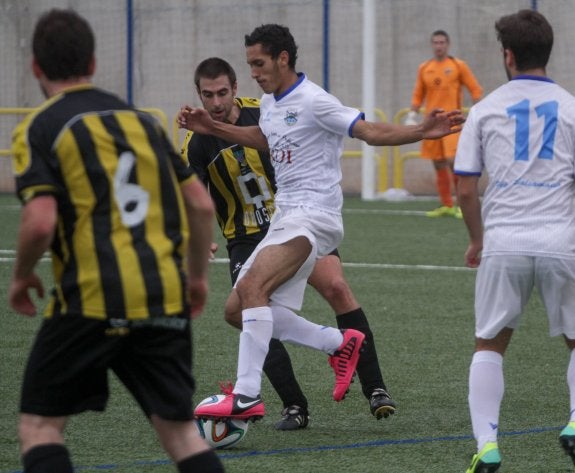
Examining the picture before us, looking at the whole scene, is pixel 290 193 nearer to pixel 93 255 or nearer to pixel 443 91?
pixel 93 255

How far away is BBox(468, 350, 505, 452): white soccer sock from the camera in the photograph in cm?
484

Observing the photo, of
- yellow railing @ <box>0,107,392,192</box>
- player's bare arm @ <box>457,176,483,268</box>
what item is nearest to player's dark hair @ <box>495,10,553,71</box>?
player's bare arm @ <box>457,176,483,268</box>

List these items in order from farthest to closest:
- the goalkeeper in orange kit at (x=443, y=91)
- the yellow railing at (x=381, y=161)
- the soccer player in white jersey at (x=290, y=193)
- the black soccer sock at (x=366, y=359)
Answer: the yellow railing at (x=381, y=161) → the goalkeeper in orange kit at (x=443, y=91) → the black soccer sock at (x=366, y=359) → the soccer player in white jersey at (x=290, y=193)

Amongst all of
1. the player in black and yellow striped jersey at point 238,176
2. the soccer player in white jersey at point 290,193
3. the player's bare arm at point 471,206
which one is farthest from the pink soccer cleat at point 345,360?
the player's bare arm at point 471,206

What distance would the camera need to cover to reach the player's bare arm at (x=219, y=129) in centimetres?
575

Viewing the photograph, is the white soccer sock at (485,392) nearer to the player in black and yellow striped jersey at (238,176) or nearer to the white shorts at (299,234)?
the white shorts at (299,234)

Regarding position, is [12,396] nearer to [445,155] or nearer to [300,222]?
[300,222]

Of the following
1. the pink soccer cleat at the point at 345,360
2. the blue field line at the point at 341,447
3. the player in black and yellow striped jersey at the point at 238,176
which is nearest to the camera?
the blue field line at the point at 341,447

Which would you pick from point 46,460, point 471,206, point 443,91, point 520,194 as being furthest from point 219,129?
point 443,91

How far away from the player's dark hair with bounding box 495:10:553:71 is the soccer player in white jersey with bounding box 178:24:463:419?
75cm

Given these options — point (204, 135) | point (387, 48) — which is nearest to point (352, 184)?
point (387, 48)

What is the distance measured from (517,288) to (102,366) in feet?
5.76

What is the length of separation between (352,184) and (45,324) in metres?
16.1

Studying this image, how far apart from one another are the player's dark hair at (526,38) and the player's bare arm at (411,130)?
706mm
